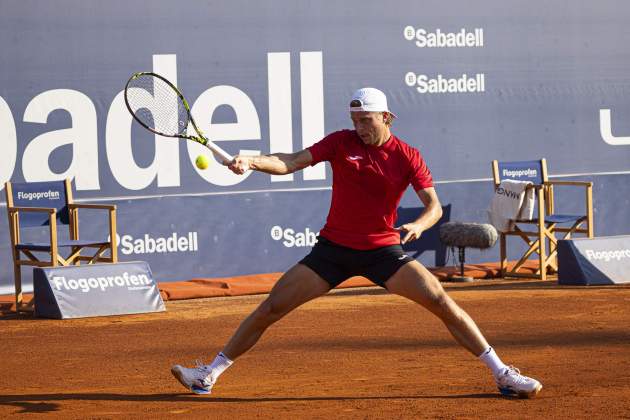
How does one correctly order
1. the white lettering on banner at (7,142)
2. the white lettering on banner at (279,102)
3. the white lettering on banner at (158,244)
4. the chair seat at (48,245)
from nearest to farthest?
the chair seat at (48,245) < the white lettering on banner at (7,142) < the white lettering on banner at (158,244) < the white lettering on banner at (279,102)

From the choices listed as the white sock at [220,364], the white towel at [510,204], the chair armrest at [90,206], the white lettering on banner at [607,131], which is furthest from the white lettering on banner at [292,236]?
the white sock at [220,364]

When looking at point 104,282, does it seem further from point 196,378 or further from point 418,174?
point 418,174

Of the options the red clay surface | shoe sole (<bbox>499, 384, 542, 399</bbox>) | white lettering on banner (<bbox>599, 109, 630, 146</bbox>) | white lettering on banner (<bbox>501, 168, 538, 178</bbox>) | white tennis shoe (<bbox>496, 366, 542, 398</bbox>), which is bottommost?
the red clay surface

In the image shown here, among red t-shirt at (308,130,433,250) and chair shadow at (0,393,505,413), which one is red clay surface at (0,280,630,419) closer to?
chair shadow at (0,393,505,413)

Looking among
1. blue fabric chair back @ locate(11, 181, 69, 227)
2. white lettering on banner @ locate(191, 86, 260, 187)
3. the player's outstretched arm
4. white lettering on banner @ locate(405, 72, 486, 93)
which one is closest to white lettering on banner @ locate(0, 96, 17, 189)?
blue fabric chair back @ locate(11, 181, 69, 227)

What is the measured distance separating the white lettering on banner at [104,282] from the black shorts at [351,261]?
489cm

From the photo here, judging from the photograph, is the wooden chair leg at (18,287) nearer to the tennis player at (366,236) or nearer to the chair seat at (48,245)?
the chair seat at (48,245)

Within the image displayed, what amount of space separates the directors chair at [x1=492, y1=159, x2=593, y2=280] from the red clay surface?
5.06ft

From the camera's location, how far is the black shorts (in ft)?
24.7

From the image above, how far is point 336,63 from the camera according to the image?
15273mm

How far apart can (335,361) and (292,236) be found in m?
5.91

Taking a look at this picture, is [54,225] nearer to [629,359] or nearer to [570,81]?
[629,359]

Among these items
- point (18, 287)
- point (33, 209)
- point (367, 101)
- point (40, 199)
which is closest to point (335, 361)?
point (367, 101)

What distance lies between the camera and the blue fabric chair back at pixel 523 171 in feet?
51.2
